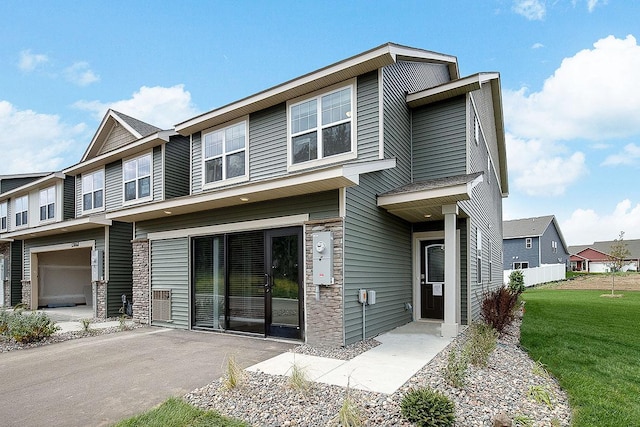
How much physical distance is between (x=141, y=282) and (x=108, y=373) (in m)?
5.20

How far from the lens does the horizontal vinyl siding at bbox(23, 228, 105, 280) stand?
12.6 m

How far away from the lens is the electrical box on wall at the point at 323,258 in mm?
6789

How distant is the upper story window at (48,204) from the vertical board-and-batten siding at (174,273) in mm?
8475

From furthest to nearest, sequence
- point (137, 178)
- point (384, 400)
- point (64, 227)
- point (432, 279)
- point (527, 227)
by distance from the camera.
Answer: point (527, 227), point (64, 227), point (137, 178), point (432, 279), point (384, 400)

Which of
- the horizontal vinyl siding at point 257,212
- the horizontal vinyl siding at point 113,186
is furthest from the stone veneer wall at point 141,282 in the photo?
the horizontal vinyl siding at point 113,186

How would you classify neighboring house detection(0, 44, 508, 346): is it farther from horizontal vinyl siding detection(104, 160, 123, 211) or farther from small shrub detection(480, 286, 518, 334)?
horizontal vinyl siding detection(104, 160, 123, 211)

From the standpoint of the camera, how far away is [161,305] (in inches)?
398

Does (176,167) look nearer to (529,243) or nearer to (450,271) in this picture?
(450,271)

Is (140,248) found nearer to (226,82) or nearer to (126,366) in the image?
(126,366)

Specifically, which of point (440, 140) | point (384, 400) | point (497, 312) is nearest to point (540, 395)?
point (384, 400)

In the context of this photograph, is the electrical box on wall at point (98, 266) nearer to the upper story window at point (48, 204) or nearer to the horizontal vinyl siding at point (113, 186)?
the horizontal vinyl siding at point (113, 186)

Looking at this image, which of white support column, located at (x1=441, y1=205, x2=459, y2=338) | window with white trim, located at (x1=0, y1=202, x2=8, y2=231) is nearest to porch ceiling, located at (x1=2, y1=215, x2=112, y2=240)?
window with white trim, located at (x1=0, y1=202, x2=8, y2=231)

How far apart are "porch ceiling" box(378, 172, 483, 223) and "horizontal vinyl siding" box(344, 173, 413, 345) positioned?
337mm

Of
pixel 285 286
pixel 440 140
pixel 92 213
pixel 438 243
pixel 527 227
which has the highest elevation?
pixel 440 140
